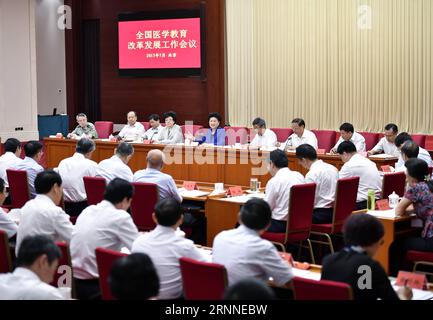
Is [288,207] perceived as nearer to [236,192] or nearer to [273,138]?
[236,192]

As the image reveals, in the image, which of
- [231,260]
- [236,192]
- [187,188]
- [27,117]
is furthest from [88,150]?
[27,117]

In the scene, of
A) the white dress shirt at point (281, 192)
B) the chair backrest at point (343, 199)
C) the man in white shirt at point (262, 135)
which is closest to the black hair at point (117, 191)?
the white dress shirt at point (281, 192)

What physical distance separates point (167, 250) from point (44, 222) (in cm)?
126

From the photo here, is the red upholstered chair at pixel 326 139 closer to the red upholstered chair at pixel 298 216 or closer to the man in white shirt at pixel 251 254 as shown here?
the red upholstered chair at pixel 298 216

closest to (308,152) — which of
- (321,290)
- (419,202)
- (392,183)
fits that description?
(392,183)

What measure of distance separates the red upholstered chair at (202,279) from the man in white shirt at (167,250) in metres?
0.21

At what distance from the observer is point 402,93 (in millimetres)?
10828

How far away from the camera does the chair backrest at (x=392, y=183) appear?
667 centimetres

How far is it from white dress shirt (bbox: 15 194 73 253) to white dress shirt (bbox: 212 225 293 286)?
58.4 inches

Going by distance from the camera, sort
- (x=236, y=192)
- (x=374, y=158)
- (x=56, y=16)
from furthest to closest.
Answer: (x=56, y=16), (x=374, y=158), (x=236, y=192)

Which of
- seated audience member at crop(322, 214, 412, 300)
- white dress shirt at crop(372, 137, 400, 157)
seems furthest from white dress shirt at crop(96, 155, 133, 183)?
seated audience member at crop(322, 214, 412, 300)

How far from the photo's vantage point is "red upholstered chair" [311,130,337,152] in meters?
10.6

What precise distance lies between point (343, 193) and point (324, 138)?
4.30 m

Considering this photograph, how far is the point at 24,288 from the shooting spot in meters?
3.15
